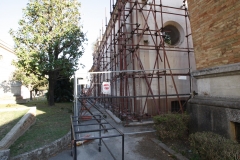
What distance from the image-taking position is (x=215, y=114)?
3.68 metres

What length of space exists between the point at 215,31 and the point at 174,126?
2.81 m

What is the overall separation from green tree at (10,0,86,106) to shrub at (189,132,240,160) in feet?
31.8

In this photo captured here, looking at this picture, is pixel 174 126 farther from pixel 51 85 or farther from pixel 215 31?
pixel 51 85

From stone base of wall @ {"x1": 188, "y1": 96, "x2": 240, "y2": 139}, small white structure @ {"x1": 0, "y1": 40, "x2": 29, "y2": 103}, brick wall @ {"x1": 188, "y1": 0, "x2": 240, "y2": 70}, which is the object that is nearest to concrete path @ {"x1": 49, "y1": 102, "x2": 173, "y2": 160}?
stone base of wall @ {"x1": 188, "y1": 96, "x2": 240, "y2": 139}

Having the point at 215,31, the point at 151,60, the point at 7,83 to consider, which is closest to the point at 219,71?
the point at 215,31

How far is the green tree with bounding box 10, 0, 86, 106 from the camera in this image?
1009cm

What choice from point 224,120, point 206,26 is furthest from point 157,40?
point 224,120

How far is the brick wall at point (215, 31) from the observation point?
3314 millimetres

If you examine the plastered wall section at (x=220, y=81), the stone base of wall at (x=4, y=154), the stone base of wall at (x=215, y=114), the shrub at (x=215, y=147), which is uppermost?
the plastered wall section at (x=220, y=81)

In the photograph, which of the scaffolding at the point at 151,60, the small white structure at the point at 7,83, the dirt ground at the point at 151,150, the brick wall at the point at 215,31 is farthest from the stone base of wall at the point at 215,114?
the small white structure at the point at 7,83

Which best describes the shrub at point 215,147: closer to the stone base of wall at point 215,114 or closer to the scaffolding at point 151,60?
the stone base of wall at point 215,114

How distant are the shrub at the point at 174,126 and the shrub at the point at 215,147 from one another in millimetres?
1177

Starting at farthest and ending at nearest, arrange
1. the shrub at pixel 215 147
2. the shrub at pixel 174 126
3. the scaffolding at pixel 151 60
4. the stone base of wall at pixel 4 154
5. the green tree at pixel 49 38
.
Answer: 1. the green tree at pixel 49 38
2. the scaffolding at pixel 151 60
3. the shrub at pixel 174 126
4. the stone base of wall at pixel 4 154
5. the shrub at pixel 215 147

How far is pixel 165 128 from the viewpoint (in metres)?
4.67
